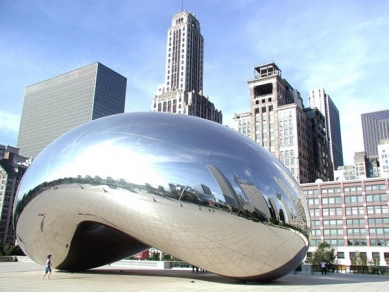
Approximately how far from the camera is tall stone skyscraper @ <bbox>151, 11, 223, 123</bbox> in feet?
460

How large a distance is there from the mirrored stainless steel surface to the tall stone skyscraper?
4964 inches

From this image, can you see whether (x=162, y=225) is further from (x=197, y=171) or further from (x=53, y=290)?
(x=53, y=290)

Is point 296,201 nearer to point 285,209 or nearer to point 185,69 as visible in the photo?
point 285,209

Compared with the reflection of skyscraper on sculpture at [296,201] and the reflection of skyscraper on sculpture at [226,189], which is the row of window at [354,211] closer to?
the reflection of skyscraper on sculpture at [296,201]

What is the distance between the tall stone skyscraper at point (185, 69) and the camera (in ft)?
460

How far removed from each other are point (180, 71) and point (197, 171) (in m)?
147

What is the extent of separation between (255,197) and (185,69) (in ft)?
481

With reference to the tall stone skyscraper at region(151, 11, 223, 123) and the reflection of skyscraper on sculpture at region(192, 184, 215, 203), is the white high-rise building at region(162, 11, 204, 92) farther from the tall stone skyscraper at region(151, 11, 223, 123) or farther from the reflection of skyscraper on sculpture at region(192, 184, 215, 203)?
the reflection of skyscraper on sculpture at region(192, 184, 215, 203)

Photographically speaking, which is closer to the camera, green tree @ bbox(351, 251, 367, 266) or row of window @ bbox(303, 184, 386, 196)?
green tree @ bbox(351, 251, 367, 266)

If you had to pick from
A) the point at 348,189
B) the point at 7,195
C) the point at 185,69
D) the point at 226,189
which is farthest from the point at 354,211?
the point at 7,195

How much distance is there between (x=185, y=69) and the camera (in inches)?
6038

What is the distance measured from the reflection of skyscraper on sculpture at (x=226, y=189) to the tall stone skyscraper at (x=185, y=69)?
5029 inches

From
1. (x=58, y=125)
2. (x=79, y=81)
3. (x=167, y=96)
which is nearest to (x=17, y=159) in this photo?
(x=58, y=125)

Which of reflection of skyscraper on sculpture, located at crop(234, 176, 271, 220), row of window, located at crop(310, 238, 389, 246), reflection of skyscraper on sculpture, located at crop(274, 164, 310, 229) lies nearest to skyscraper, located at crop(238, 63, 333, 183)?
row of window, located at crop(310, 238, 389, 246)
